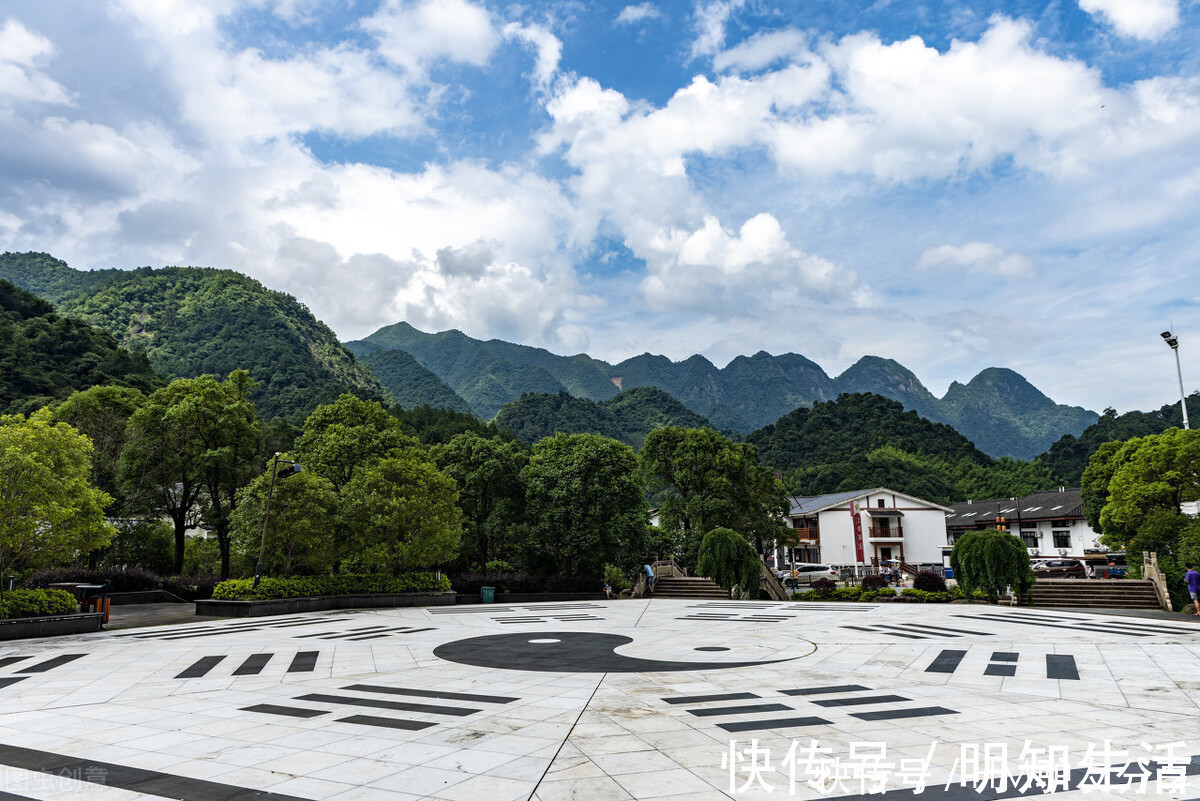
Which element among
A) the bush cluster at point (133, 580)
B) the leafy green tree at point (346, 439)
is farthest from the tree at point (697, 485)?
the bush cluster at point (133, 580)

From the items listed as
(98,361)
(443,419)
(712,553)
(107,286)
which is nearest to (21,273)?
(107,286)

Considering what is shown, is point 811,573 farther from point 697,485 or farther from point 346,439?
point 346,439

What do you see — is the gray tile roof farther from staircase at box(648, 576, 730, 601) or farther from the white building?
staircase at box(648, 576, 730, 601)

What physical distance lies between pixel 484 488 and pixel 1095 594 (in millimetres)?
27475

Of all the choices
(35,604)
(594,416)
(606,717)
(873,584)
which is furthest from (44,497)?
(594,416)

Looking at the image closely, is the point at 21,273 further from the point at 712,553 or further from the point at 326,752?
the point at 326,752

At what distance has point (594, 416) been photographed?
103688 mm

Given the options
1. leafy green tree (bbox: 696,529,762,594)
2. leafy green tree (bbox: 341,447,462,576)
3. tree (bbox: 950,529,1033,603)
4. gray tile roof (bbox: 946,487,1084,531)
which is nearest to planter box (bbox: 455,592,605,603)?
leafy green tree (bbox: 341,447,462,576)

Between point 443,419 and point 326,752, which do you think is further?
point 443,419

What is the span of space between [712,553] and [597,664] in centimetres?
1950

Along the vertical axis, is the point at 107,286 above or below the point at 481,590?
above

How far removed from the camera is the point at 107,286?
10675 cm

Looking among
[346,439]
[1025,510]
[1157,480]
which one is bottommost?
[1025,510]

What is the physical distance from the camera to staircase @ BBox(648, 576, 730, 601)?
109 ft
